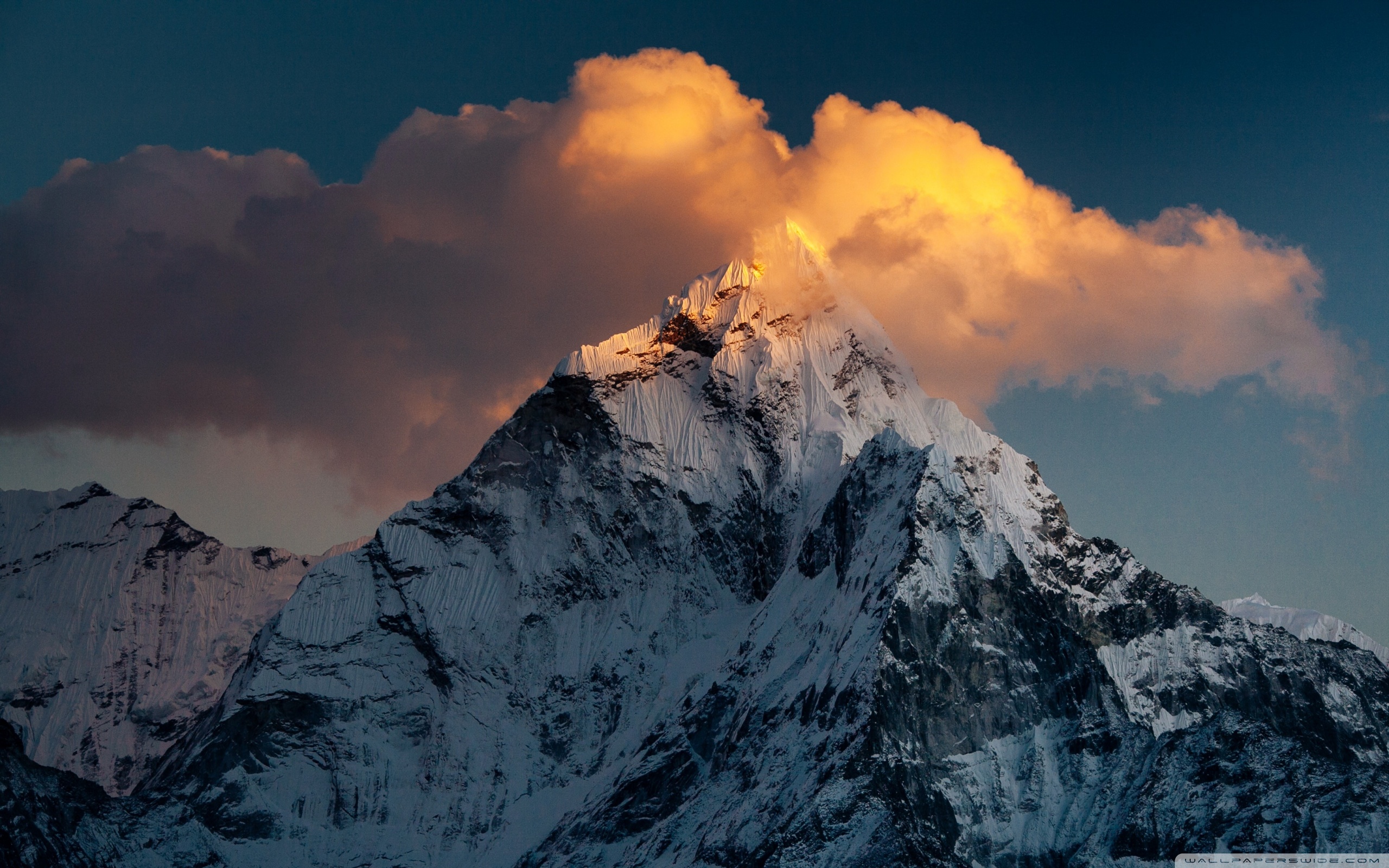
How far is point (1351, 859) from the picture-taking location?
17988 centimetres

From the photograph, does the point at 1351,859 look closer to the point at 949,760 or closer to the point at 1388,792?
the point at 1388,792

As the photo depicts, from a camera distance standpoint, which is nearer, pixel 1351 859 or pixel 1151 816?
pixel 1351 859

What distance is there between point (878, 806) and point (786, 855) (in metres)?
11.2

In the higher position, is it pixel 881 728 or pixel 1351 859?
pixel 881 728

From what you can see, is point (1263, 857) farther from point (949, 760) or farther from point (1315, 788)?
point (949, 760)

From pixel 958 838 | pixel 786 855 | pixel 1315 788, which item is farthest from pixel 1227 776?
pixel 786 855

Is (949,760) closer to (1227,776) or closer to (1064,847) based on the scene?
(1064,847)

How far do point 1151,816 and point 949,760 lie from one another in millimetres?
21983

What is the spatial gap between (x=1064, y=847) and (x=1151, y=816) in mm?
10176

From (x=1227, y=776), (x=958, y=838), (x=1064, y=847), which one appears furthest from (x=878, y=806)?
(x=1227, y=776)

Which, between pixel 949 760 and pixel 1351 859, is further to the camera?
pixel 949 760

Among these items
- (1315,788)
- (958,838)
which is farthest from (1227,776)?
(958,838)

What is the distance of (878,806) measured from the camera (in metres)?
193

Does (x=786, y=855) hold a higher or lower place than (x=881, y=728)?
lower
